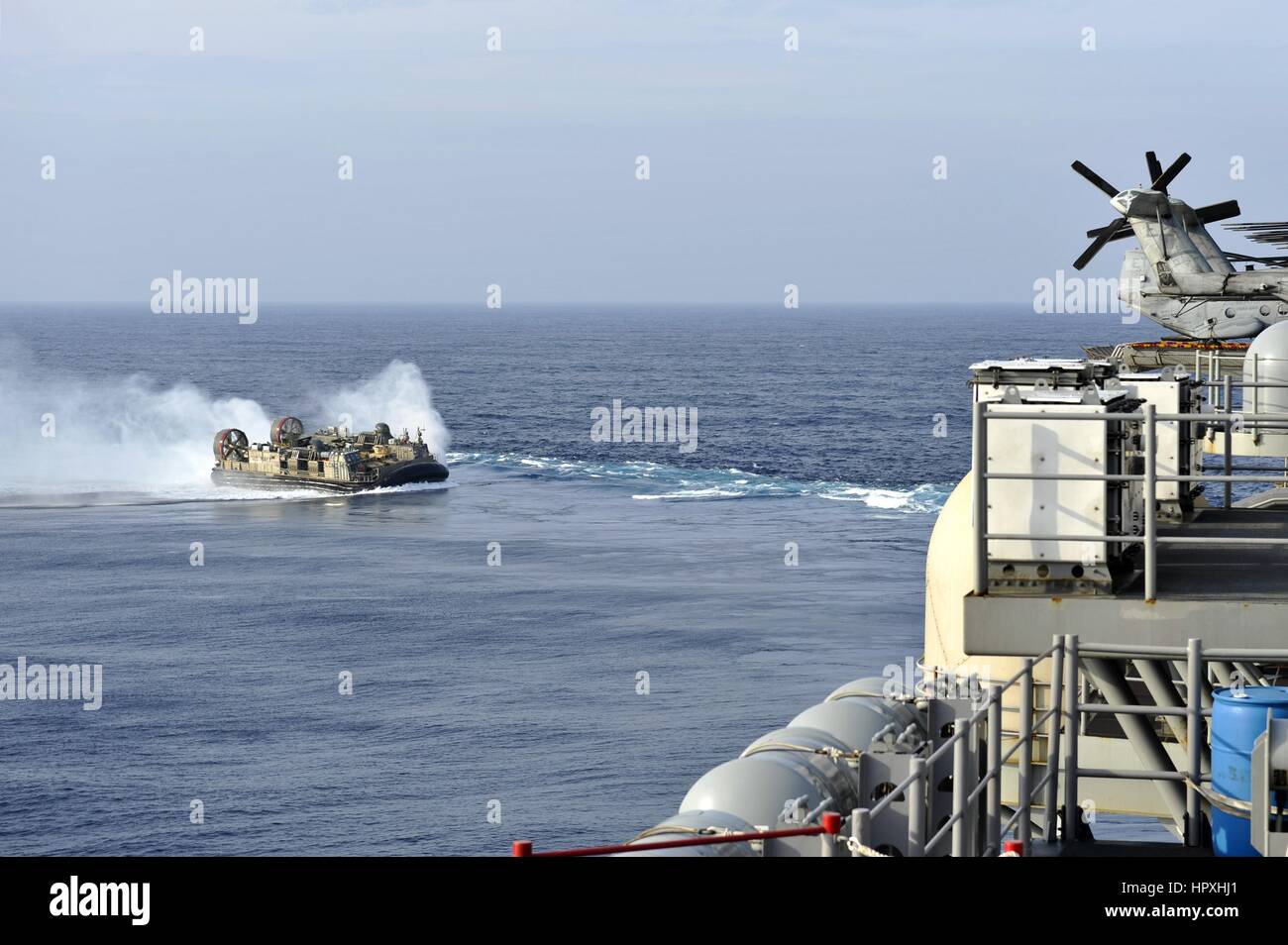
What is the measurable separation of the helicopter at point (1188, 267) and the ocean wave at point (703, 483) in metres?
25.3

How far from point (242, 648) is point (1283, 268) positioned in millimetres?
42215

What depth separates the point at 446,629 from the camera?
6244 centimetres

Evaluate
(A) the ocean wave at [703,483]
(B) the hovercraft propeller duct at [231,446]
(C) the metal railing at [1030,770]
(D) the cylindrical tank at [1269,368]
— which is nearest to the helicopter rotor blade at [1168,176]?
(A) the ocean wave at [703,483]

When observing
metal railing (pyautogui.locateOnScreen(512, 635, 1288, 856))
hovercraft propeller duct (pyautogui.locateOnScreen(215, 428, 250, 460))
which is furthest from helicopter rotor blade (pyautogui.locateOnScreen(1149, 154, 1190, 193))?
hovercraft propeller duct (pyautogui.locateOnScreen(215, 428, 250, 460))

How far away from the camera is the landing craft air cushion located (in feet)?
336

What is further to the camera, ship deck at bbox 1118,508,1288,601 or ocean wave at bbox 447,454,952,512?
ocean wave at bbox 447,454,952,512

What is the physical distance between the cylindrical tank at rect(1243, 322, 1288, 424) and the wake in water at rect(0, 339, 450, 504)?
83.6 meters

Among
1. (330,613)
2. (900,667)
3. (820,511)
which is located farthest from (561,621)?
(820,511)

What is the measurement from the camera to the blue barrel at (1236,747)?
9172 millimetres

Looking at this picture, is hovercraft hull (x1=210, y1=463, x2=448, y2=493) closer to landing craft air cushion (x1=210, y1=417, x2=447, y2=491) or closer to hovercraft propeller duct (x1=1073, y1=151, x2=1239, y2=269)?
landing craft air cushion (x1=210, y1=417, x2=447, y2=491)

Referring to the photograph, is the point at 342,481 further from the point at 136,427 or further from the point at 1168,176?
the point at 1168,176
